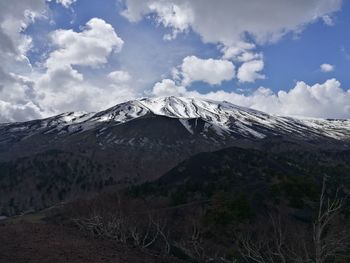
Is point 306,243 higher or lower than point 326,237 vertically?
lower

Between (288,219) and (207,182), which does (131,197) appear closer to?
(207,182)

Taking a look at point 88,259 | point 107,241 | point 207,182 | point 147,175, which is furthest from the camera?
point 147,175

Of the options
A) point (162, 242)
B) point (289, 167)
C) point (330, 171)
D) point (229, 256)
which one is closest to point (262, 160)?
point (289, 167)

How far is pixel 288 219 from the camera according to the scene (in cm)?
6744

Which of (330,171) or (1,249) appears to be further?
(330,171)

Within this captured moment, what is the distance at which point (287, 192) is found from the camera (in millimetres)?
82750

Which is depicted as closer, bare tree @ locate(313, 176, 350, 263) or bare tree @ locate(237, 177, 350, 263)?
bare tree @ locate(313, 176, 350, 263)

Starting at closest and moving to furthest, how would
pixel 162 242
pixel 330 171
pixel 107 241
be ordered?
pixel 107 241, pixel 162 242, pixel 330 171

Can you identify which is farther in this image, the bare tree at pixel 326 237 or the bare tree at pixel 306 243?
the bare tree at pixel 306 243

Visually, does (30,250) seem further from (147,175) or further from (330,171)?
(147,175)

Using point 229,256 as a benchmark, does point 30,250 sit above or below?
above

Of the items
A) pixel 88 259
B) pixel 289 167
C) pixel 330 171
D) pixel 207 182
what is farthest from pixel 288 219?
pixel 330 171

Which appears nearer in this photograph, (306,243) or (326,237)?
(326,237)

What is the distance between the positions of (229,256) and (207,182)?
58607mm
